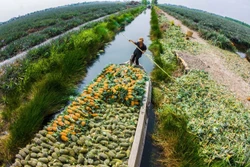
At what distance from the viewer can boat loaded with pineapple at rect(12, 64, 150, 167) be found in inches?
146

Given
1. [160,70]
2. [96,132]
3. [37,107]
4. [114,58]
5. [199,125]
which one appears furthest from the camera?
[114,58]

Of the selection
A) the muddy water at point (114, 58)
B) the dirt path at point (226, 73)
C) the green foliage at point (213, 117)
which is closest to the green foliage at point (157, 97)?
the green foliage at point (213, 117)

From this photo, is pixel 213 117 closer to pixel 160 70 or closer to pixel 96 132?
pixel 96 132

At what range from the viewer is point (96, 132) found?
4.41 m

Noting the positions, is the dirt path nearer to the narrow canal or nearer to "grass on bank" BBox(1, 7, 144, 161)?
the narrow canal

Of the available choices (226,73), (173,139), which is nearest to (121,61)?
(226,73)

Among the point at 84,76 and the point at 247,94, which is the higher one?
the point at 84,76

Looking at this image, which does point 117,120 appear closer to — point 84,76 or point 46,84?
point 46,84

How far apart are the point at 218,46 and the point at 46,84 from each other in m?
14.7

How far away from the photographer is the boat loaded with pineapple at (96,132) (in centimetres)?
370

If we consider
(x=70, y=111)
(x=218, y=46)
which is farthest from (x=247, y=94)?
(x=218, y=46)

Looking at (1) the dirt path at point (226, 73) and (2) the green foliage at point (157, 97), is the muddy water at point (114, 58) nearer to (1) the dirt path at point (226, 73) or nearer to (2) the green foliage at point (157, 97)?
(1) the dirt path at point (226, 73)

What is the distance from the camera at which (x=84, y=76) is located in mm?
8484

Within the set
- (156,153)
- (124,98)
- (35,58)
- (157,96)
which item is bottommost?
(156,153)
